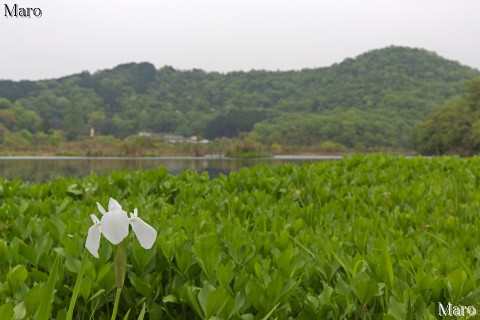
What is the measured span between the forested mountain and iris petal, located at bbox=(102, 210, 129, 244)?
197 ft

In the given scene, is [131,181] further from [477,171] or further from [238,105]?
[238,105]

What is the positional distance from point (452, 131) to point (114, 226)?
1978 inches

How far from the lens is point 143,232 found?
0.98 metres

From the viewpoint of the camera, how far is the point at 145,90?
271 feet

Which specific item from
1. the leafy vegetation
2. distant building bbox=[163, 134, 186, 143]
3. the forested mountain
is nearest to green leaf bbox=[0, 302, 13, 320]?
the leafy vegetation

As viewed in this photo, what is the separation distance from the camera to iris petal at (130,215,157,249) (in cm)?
97

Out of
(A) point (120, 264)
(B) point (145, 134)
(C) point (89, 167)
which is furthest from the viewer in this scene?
(B) point (145, 134)

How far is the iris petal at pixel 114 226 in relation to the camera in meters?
0.91

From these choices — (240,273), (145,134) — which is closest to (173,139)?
(145,134)

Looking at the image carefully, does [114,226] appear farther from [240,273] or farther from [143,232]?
[240,273]

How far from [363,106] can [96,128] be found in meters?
47.9

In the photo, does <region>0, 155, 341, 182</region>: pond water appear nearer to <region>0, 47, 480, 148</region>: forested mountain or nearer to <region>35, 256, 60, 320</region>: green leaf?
<region>35, 256, 60, 320</region>: green leaf

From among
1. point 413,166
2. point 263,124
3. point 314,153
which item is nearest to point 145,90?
point 263,124

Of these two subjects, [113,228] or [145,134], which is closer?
[113,228]
